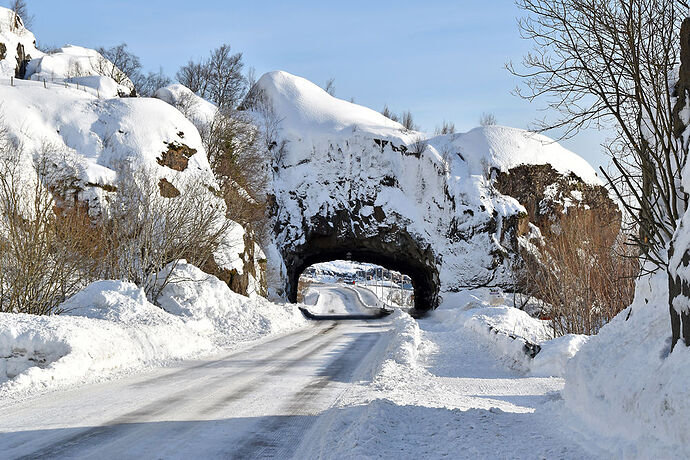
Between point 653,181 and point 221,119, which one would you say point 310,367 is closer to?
point 653,181

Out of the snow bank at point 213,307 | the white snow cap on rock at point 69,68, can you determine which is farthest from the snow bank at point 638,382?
the white snow cap on rock at point 69,68

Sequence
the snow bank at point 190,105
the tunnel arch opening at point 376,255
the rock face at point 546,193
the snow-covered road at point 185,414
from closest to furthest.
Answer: the snow-covered road at point 185,414
the snow bank at point 190,105
the tunnel arch opening at point 376,255
the rock face at point 546,193

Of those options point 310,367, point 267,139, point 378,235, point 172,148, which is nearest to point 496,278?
point 378,235

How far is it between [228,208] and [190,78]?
129 ft

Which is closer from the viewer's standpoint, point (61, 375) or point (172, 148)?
point (61, 375)

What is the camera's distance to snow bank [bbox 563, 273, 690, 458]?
414 centimetres

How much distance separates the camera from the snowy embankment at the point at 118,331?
31.4 feet

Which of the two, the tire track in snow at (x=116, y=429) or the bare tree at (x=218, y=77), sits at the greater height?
the bare tree at (x=218, y=77)

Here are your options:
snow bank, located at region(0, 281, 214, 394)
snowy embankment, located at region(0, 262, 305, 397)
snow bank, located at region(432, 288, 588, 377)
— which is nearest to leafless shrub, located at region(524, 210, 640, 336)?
snow bank, located at region(432, 288, 588, 377)

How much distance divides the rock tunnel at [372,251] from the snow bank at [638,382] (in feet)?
130

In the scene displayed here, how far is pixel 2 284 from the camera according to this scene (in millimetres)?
14000

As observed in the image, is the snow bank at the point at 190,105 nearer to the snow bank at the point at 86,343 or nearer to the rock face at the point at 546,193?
the rock face at the point at 546,193

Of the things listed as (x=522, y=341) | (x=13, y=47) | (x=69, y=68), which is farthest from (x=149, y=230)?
(x=13, y=47)

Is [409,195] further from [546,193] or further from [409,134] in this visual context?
[546,193]
